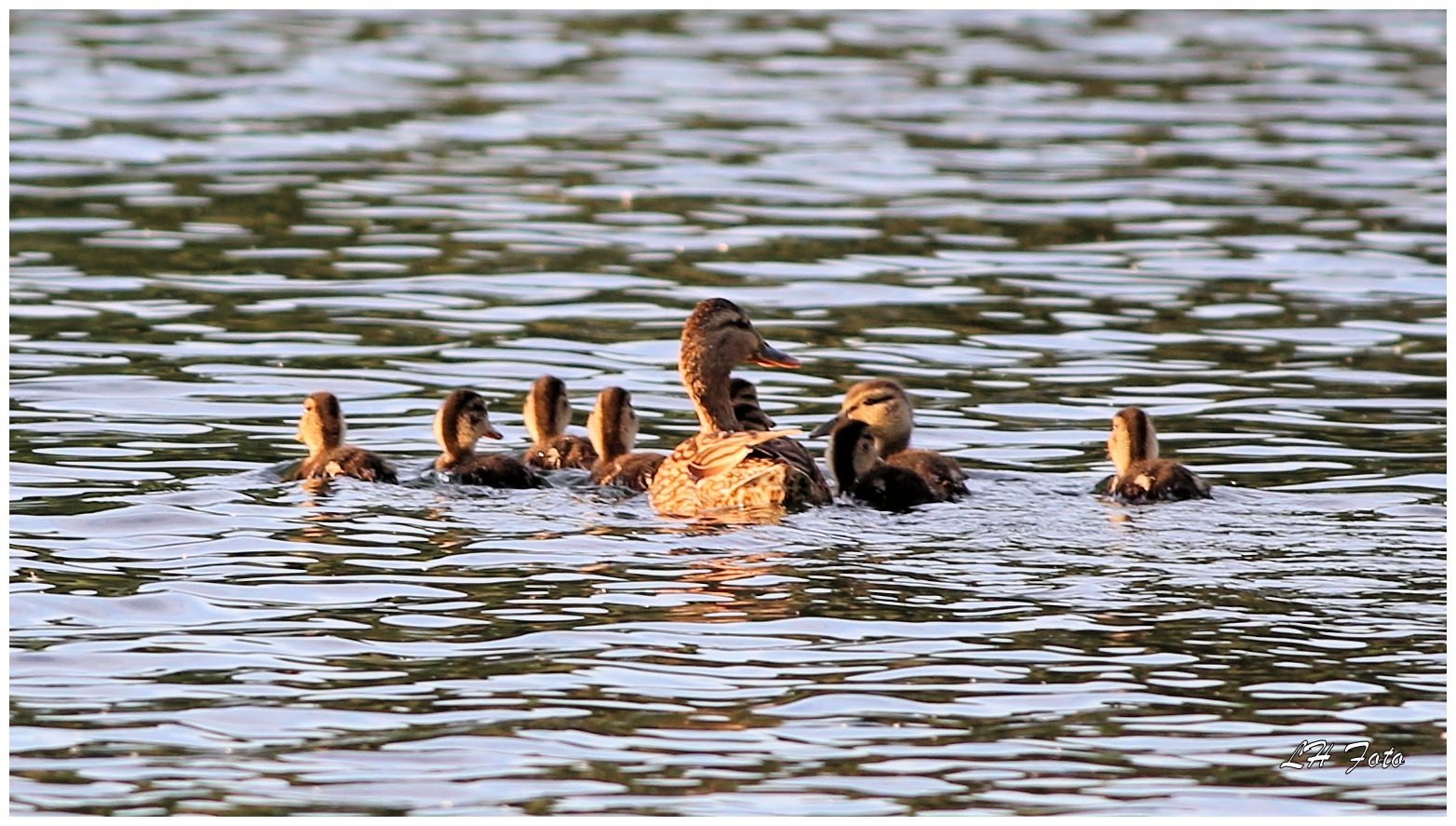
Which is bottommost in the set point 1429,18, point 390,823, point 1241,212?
point 390,823

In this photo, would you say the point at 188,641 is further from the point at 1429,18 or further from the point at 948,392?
the point at 1429,18

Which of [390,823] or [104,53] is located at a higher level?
[104,53]

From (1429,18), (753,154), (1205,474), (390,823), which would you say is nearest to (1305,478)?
(1205,474)

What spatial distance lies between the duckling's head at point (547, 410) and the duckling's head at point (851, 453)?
61.0 inches

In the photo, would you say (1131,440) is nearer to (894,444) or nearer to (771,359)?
(894,444)

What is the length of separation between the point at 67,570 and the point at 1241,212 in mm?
11926

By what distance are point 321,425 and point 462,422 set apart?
0.66 metres

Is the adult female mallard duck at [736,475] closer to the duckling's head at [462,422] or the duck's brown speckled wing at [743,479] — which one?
the duck's brown speckled wing at [743,479]

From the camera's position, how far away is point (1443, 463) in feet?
36.8

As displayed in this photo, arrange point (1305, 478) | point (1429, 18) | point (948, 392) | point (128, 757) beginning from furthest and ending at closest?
point (1429, 18)
point (948, 392)
point (1305, 478)
point (128, 757)

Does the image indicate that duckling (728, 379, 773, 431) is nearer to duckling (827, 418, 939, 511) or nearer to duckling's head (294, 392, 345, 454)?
duckling (827, 418, 939, 511)

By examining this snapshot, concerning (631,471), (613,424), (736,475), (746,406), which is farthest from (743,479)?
(746,406)

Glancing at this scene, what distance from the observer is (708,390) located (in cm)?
1121

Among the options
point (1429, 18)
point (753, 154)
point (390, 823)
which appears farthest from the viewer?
point (1429, 18)
